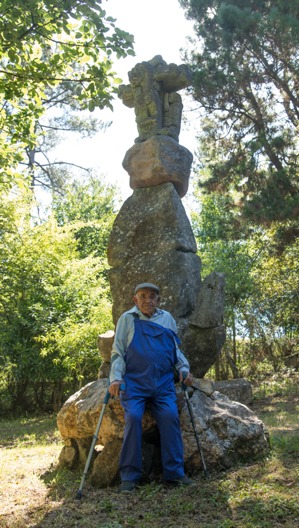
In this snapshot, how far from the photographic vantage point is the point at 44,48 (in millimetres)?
6410

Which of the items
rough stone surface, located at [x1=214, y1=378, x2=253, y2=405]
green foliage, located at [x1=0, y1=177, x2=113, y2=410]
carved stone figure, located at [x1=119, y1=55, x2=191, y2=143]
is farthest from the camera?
→ green foliage, located at [x1=0, y1=177, x2=113, y2=410]

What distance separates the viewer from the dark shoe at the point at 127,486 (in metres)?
4.27

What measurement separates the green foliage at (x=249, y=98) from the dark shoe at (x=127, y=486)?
839 centimetres

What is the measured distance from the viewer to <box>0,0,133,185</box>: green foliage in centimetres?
517

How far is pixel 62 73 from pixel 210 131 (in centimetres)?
809

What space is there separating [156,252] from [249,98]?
342 inches

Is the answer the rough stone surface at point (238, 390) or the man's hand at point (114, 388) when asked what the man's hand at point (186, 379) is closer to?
the man's hand at point (114, 388)

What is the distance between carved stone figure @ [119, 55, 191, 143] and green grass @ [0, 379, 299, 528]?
4180mm

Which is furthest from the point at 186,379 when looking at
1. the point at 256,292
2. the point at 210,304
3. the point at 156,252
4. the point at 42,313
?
the point at 256,292

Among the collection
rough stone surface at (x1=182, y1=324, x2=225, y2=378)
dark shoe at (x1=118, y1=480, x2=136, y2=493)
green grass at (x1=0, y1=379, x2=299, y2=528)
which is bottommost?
green grass at (x1=0, y1=379, x2=299, y2=528)

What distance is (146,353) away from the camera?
4.79 meters

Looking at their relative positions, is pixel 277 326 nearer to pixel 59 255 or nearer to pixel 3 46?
pixel 59 255

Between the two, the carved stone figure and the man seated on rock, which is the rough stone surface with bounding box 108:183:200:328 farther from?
the carved stone figure

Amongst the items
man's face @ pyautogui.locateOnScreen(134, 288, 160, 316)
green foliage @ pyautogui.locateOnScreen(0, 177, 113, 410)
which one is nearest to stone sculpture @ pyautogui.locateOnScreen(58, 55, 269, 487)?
man's face @ pyautogui.locateOnScreen(134, 288, 160, 316)
